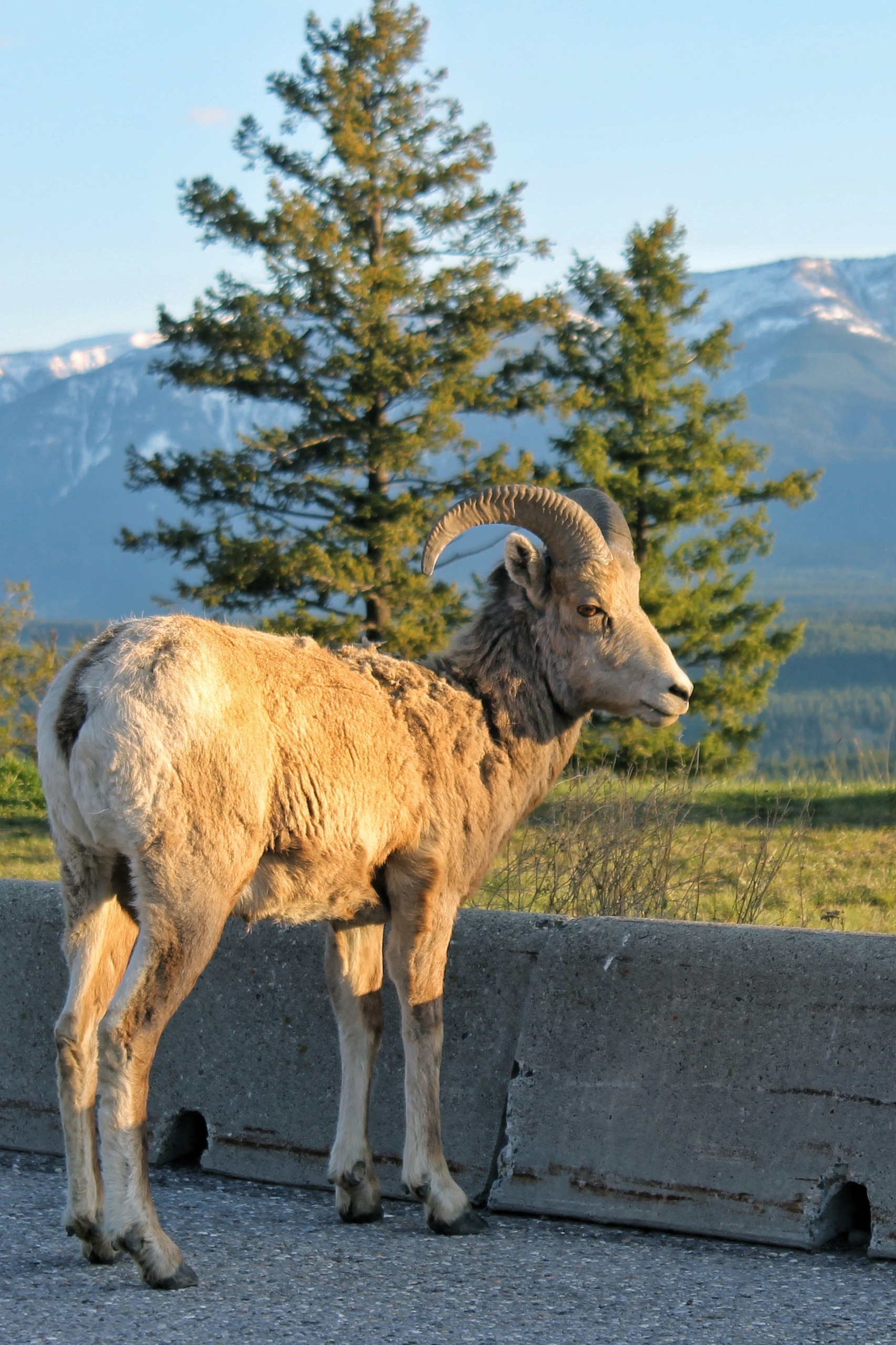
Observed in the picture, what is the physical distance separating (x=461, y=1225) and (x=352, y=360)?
Result: 27804 millimetres

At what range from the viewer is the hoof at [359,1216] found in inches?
211

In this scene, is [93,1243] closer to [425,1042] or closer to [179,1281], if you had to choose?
[179,1281]

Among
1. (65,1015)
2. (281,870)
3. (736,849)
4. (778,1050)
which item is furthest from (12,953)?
(736,849)

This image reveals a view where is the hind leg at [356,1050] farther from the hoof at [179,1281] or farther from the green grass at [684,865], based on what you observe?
the green grass at [684,865]

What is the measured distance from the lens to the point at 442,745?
588 cm

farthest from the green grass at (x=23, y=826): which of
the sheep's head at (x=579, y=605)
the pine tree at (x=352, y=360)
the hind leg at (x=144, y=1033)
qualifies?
the pine tree at (x=352, y=360)

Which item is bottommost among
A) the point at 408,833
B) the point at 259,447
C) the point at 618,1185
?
the point at 618,1185

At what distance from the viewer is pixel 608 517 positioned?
265 inches

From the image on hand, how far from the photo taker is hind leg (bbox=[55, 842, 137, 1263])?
4898 mm

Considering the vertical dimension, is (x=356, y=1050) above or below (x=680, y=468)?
below

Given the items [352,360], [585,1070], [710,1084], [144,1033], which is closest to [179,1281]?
[144,1033]

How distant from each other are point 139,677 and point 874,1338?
293 cm

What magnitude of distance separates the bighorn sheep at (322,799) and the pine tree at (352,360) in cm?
2308

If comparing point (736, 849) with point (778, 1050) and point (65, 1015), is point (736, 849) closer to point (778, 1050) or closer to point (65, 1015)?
point (778, 1050)
